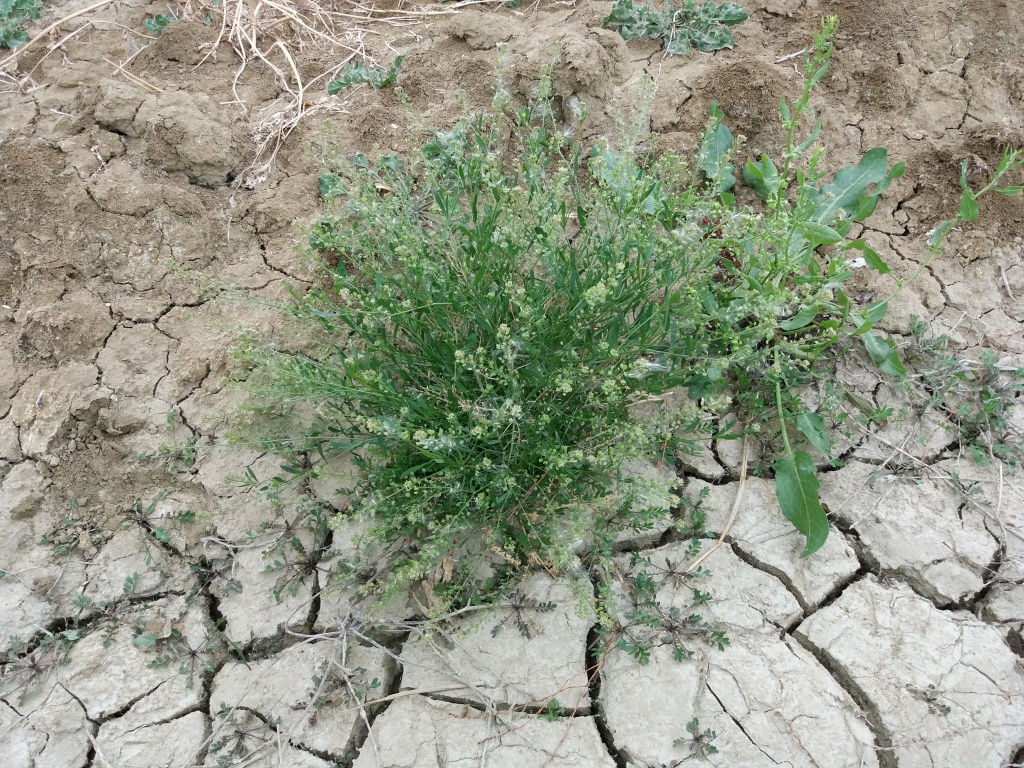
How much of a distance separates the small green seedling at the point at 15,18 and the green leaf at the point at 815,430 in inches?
152

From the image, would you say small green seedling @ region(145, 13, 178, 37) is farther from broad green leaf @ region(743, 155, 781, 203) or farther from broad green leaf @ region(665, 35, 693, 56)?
broad green leaf @ region(743, 155, 781, 203)

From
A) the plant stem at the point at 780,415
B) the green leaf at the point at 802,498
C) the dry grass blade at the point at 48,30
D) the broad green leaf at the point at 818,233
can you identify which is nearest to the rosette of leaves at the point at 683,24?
the broad green leaf at the point at 818,233

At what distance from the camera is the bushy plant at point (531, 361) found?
1.99m

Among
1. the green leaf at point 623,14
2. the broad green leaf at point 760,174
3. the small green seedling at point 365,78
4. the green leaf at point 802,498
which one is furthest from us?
the green leaf at point 623,14

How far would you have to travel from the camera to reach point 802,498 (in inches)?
87.6

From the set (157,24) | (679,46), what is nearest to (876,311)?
(679,46)

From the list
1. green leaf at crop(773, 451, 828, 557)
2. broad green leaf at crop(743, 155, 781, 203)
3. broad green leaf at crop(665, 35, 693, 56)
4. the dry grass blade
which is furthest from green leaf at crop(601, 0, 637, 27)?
the dry grass blade

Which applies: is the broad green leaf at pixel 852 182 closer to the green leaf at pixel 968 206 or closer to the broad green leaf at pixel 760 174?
the broad green leaf at pixel 760 174

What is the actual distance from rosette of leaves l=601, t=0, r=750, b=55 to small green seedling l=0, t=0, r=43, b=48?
2.76m

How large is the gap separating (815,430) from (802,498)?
0.86 feet

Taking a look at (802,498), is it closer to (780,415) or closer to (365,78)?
(780,415)

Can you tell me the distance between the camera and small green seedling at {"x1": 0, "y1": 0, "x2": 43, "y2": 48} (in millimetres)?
3191

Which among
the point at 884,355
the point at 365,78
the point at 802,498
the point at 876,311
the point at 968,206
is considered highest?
the point at 365,78

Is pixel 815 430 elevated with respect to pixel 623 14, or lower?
lower
